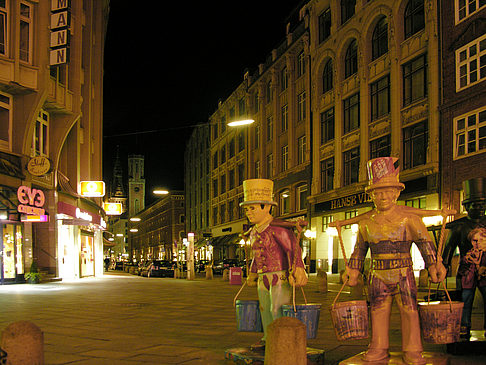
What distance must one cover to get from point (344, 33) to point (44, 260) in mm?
21840

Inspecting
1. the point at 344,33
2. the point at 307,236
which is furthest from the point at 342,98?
the point at 307,236

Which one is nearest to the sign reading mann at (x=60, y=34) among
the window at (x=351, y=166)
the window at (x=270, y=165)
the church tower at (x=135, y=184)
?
the window at (x=351, y=166)

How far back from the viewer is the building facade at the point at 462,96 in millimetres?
22188

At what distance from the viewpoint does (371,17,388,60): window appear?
98.5ft

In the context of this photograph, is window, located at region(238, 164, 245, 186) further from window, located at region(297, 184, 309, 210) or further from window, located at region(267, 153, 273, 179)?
window, located at region(297, 184, 309, 210)

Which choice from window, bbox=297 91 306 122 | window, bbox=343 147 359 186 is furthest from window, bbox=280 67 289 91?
window, bbox=343 147 359 186

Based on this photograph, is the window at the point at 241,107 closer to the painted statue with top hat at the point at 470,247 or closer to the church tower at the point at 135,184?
the painted statue with top hat at the point at 470,247

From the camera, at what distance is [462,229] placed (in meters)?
7.65

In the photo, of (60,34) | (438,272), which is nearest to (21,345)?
(438,272)

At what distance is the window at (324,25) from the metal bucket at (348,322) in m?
32.7

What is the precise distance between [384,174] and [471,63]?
19210mm

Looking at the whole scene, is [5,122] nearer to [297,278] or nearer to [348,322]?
[297,278]

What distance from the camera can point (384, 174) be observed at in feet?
20.3

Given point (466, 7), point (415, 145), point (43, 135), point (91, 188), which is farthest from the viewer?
point (91, 188)
